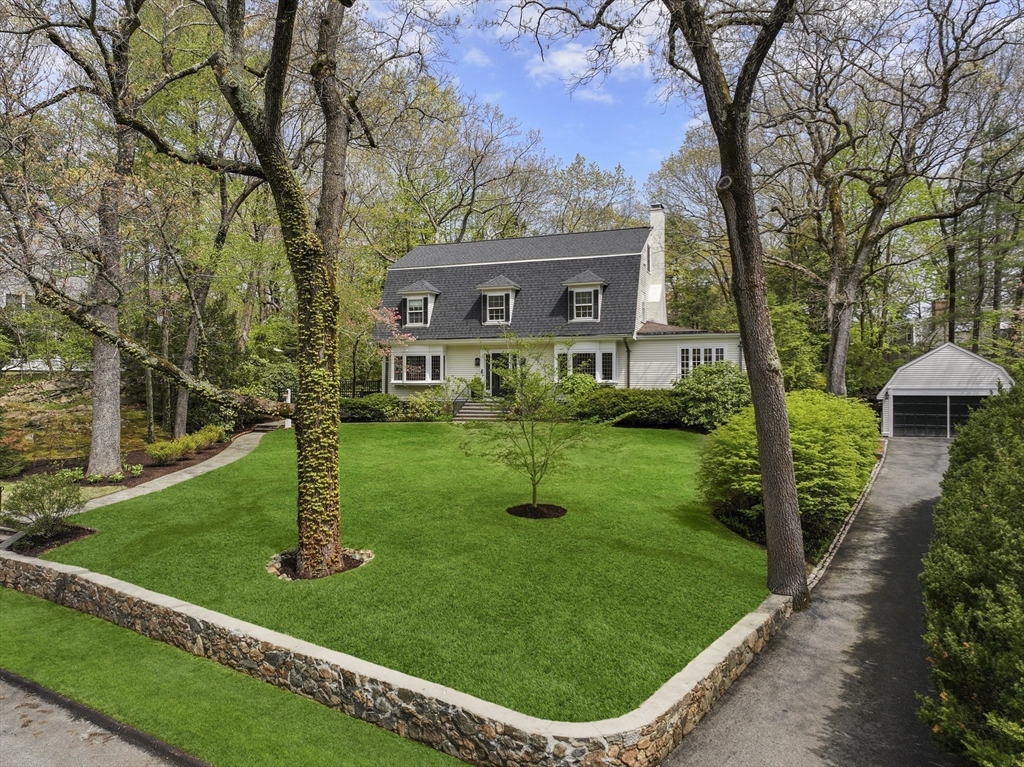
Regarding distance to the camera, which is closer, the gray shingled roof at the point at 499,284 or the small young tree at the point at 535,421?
the small young tree at the point at 535,421

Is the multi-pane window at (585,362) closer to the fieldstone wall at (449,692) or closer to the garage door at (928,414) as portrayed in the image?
the garage door at (928,414)

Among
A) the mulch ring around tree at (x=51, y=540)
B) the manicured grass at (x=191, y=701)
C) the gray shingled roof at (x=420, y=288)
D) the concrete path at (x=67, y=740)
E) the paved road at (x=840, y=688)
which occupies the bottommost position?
the concrete path at (x=67, y=740)

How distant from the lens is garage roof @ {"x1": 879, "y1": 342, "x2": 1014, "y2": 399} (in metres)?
16.7

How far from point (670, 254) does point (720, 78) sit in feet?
84.2

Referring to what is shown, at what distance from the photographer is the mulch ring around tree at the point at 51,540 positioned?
8.58m

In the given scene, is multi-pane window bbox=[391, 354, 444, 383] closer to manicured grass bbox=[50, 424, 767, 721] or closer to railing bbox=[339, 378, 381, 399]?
railing bbox=[339, 378, 381, 399]

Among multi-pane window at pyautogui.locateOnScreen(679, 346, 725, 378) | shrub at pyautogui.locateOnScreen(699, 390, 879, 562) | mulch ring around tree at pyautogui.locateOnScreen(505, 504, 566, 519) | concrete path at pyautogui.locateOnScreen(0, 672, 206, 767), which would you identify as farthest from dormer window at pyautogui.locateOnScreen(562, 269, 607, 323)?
concrete path at pyautogui.locateOnScreen(0, 672, 206, 767)

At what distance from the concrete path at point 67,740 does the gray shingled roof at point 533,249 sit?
852 inches

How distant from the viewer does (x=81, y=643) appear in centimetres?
629

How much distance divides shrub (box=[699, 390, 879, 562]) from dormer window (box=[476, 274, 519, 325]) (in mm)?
15179

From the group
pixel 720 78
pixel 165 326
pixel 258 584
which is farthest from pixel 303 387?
pixel 165 326

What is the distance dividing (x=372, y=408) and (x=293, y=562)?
46.6 ft

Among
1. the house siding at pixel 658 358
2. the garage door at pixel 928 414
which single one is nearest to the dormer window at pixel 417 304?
the house siding at pixel 658 358

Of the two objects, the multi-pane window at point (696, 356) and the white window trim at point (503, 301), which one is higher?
the white window trim at point (503, 301)
